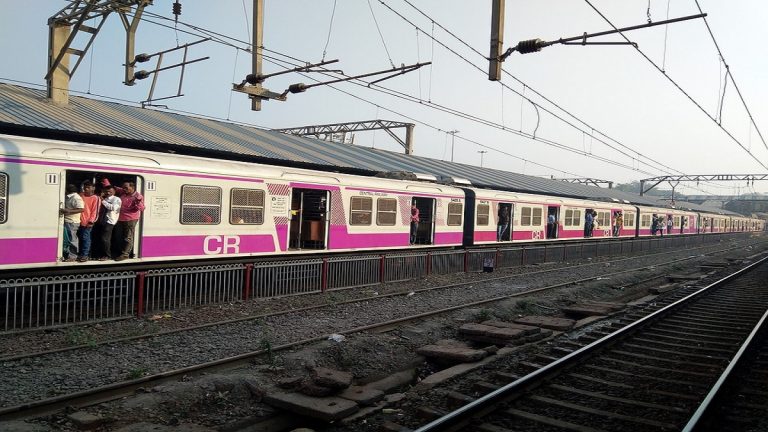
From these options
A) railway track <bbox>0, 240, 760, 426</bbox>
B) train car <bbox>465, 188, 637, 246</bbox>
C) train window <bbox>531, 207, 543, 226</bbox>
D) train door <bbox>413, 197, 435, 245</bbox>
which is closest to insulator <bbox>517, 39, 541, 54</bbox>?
railway track <bbox>0, 240, 760, 426</bbox>

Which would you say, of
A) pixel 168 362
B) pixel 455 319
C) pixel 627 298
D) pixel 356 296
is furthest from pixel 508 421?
pixel 627 298

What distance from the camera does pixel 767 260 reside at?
1099 inches

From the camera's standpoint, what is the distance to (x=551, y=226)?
26703 millimetres

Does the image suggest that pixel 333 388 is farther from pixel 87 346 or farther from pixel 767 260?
pixel 767 260

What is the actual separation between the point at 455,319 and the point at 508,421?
5745mm

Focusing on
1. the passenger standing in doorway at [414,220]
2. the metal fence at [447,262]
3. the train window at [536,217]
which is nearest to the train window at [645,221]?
the train window at [536,217]

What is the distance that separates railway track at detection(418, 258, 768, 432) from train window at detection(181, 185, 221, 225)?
25.0 ft

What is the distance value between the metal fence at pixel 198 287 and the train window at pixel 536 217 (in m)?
16.0

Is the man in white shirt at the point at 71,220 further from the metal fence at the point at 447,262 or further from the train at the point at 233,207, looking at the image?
the metal fence at the point at 447,262

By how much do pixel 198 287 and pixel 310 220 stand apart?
4.81 meters

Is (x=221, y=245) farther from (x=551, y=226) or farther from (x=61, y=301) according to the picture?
(x=551, y=226)

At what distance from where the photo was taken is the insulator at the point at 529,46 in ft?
35.6

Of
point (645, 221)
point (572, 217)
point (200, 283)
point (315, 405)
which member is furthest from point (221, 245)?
point (645, 221)

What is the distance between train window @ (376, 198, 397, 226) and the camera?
56.0 feet
